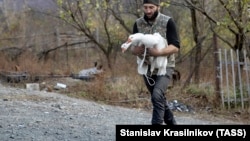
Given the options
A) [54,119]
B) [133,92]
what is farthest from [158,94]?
[133,92]

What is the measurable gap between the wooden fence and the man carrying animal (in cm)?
589

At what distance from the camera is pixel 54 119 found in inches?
341

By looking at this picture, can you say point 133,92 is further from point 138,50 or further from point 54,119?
point 138,50

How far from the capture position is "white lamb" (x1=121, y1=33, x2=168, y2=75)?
6.04 metres

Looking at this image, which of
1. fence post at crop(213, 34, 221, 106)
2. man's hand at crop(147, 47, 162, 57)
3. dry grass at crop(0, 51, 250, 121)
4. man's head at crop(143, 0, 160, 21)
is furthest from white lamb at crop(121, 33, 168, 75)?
fence post at crop(213, 34, 221, 106)

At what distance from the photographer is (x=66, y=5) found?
58.6 ft

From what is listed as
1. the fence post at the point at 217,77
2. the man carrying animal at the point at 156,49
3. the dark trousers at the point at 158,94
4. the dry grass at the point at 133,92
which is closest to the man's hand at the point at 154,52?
the man carrying animal at the point at 156,49

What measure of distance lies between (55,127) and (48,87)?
7.53 metres

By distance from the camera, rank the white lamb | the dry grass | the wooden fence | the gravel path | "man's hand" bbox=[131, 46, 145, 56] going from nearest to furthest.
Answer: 1. the white lamb
2. "man's hand" bbox=[131, 46, 145, 56]
3. the gravel path
4. the wooden fence
5. the dry grass

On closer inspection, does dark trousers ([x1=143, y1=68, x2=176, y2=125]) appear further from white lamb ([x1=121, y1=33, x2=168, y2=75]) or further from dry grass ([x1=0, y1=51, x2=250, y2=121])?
dry grass ([x1=0, y1=51, x2=250, y2=121])

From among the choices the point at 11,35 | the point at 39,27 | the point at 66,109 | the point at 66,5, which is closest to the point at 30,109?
the point at 66,109

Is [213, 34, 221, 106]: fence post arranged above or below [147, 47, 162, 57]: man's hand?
below

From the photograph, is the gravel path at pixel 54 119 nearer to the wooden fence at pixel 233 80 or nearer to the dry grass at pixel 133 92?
the dry grass at pixel 133 92

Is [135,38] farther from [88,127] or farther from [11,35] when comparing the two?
[11,35]
